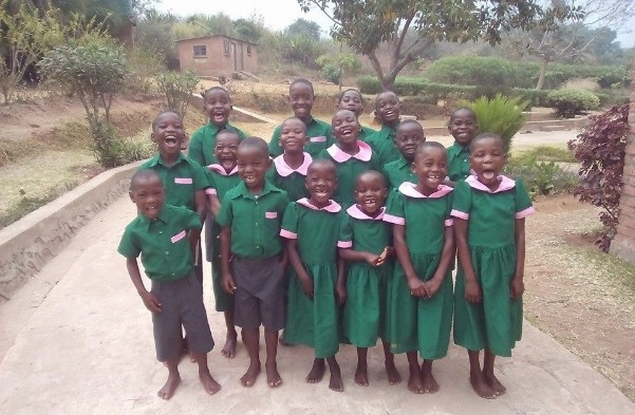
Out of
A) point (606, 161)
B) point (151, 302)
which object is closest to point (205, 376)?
point (151, 302)

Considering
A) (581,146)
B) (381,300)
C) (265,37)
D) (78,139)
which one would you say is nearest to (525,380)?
(381,300)

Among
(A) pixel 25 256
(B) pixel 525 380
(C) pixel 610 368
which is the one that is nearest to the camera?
(B) pixel 525 380

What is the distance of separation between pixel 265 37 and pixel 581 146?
105ft

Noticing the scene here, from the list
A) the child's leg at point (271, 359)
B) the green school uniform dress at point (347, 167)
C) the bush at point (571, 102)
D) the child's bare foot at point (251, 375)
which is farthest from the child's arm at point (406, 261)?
the bush at point (571, 102)

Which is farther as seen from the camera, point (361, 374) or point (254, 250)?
point (361, 374)

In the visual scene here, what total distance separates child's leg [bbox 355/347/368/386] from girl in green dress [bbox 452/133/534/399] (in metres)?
0.56

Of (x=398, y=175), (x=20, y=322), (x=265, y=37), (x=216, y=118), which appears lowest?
(x=20, y=322)

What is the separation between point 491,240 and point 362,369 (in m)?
0.97

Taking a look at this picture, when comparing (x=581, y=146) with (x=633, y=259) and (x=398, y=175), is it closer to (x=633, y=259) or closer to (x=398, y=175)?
(x=633, y=259)

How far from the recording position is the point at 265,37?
34.3 meters

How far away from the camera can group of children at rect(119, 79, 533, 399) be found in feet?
7.75

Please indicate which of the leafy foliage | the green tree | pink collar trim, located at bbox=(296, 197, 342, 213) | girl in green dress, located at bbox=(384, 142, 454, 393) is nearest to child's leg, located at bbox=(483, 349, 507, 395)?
girl in green dress, located at bbox=(384, 142, 454, 393)

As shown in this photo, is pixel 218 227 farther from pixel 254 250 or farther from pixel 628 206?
pixel 628 206

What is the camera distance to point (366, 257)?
96.1 inches
